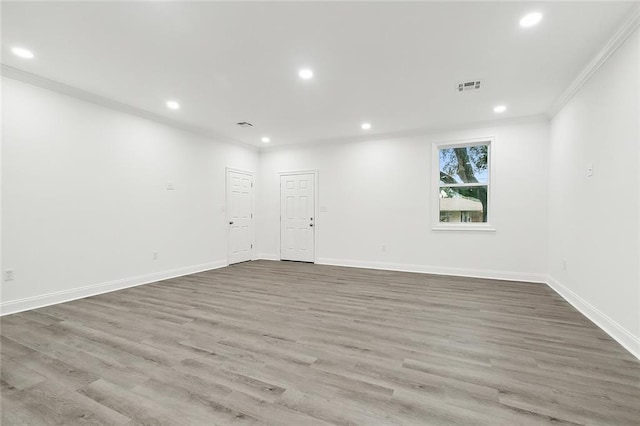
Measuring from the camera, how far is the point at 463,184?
17.8 feet

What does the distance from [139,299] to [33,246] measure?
1.34m

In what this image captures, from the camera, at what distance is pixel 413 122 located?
5.17 meters

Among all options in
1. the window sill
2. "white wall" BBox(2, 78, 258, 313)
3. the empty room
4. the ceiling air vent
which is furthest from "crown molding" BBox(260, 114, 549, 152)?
"white wall" BBox(2, 78, 258, 313)

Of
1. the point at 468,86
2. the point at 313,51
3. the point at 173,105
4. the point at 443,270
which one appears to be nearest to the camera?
the point at 313,51

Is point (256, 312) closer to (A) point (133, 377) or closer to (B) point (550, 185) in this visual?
(A) point (133, 377)

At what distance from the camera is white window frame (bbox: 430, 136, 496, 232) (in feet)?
16.8

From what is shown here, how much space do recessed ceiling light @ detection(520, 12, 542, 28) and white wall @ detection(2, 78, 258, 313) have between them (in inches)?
204

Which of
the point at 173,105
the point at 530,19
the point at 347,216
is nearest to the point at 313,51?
the point at 530,19

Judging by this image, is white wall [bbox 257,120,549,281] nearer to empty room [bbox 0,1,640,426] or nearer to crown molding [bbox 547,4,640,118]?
empty room [bbox 0,1,640,426]

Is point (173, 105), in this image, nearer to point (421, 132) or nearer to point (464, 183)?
point (421, 132)

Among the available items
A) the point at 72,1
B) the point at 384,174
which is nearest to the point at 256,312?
the point at 72,1

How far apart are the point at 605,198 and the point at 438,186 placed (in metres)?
2.77

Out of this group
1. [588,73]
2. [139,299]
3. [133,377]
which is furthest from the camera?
[139,299]

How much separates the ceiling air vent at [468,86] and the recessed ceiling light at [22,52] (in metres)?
4.88
